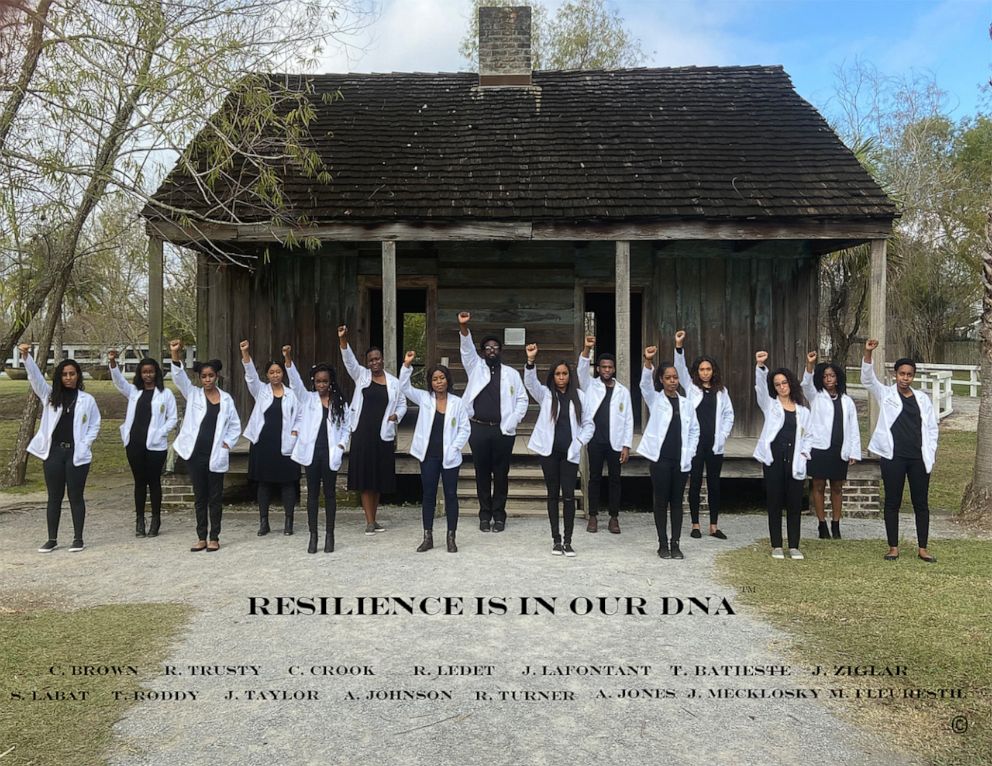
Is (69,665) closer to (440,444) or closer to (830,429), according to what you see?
(440,444)

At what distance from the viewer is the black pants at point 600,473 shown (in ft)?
26.0

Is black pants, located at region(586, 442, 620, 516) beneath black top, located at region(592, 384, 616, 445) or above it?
beneath

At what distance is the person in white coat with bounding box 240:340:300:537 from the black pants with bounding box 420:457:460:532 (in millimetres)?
1568

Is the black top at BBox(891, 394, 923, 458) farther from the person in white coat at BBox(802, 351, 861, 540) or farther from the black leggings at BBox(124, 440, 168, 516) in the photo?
the black leggings at BBox(124, 440, 168, 516)

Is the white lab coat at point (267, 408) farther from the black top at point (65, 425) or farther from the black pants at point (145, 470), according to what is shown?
the black top at point (65, 425)

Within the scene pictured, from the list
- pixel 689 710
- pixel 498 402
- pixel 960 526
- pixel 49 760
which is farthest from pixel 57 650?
pixel 960 526

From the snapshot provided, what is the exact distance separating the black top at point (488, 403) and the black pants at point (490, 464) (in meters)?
0.09

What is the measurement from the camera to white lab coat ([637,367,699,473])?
684 cm

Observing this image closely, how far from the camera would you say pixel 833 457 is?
7547mm

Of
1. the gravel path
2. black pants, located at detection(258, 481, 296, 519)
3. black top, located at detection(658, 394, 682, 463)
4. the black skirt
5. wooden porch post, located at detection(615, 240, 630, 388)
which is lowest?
the gravel path

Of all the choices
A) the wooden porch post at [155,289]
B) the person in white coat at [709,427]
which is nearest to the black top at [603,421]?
the person in white coat at [709,427]

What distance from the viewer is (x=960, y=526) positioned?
26.8 feet

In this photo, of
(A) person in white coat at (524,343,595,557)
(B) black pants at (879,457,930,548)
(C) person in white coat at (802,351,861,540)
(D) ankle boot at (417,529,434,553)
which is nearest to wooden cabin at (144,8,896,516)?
(C) person in white coat at (802,351,861,540)

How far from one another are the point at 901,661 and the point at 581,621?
193 centimetres
